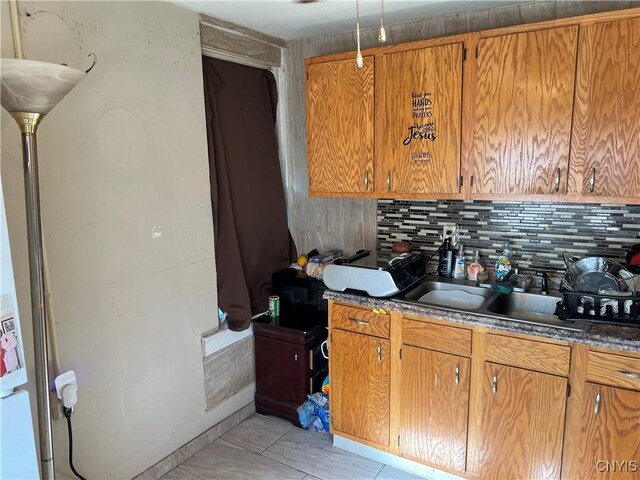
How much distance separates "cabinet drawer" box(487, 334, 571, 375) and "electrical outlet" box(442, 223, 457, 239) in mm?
733

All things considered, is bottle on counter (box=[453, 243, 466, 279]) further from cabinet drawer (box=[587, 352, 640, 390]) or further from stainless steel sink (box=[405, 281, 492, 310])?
cabinet drawer (box=[587, 352, 640, 390])

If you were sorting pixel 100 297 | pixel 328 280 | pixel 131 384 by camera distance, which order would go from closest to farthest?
1. pixel 100 297
2. pixel 131 384
3. pixel 328 280

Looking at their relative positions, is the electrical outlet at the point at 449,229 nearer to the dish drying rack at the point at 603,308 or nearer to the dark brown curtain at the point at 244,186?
the dish drying rack at the point at 603,308

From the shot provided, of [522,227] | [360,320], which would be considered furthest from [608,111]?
[360,320]

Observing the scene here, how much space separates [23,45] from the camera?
162 cm

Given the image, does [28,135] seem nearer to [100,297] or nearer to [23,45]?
[23,45]

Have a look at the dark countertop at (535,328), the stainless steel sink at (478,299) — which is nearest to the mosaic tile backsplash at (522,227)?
the stainless steel sink at (478,299)

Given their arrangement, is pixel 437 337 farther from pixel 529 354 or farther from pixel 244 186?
pixel 244 186

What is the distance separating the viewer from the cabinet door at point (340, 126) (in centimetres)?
237

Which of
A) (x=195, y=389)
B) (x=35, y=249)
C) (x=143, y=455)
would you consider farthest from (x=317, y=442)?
(x=35, y=249)

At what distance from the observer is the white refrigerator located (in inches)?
46.1

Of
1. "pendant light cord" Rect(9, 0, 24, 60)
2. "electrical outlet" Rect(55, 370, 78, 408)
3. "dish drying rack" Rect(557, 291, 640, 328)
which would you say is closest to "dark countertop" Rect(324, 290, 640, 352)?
"dish drying rack" Rect(557, 291, 640, 328)

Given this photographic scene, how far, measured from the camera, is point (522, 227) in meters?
2.31

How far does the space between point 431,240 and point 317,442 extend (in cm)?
137
